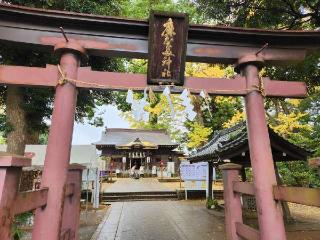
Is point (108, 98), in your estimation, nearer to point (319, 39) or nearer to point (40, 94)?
point (40, 94)

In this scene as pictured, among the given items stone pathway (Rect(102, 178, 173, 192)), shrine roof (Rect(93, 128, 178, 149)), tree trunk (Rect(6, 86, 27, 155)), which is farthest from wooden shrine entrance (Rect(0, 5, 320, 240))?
shrine roof (Rect(93, 128, 178, 149))

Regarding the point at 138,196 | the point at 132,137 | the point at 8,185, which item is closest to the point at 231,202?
the point at 8,185

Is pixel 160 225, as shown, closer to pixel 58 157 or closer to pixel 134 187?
pixel 58 157

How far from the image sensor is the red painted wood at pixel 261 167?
406cm

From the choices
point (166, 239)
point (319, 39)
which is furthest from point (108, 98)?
point (319, 39)

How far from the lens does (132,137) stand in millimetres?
39812

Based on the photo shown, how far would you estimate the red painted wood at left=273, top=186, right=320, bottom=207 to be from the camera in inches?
126

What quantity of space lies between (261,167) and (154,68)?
2303mm

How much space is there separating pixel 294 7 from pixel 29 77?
7.92 m

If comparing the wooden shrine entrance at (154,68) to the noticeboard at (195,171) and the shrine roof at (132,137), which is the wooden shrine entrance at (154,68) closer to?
the noticeboard at (195,171)

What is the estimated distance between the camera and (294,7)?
8.58 meters

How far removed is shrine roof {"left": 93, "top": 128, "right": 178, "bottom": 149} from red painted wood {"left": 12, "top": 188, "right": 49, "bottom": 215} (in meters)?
30.1

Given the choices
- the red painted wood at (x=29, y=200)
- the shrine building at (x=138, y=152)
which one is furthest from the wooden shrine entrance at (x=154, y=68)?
the shrine building at (x=138, y=152)

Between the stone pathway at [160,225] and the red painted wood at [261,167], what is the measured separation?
4.40 meters
